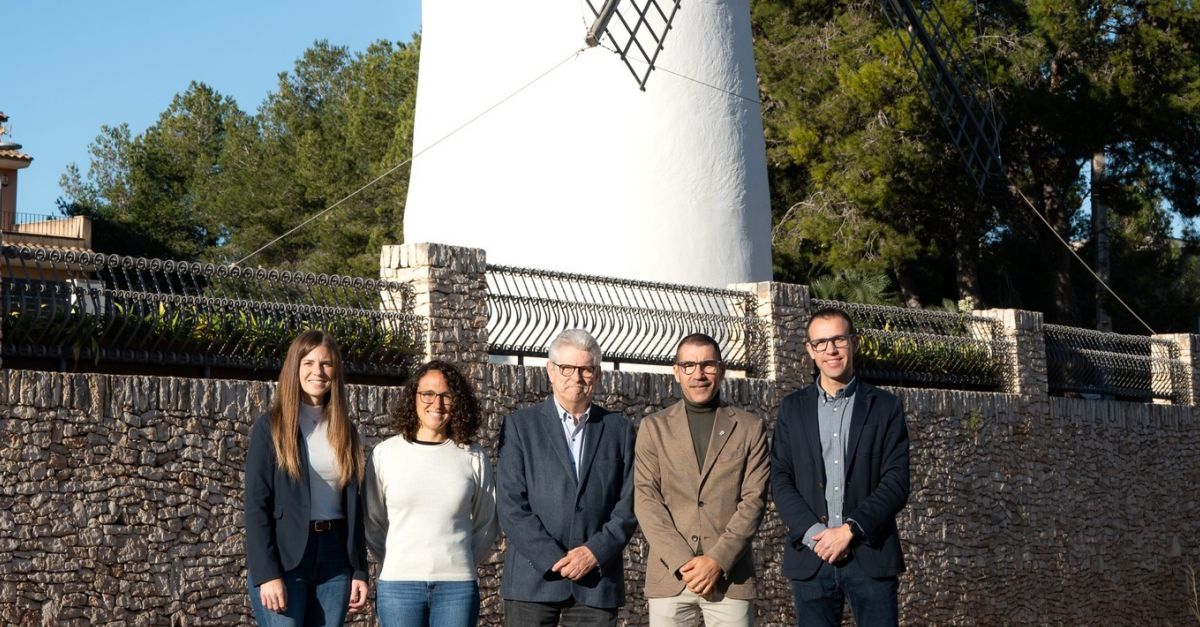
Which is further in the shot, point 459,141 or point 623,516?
point 459,141

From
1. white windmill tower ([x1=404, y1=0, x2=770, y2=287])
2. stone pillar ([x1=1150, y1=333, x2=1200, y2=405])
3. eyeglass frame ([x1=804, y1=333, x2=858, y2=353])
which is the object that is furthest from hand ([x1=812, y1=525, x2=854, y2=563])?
stone pillar ([x1=1150, y1=333, x2=1200, y2=405])

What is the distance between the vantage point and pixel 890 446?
6.34 meters

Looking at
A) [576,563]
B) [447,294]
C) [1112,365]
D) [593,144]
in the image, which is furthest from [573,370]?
[1112,365]

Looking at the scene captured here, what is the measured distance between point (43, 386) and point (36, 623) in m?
1.15

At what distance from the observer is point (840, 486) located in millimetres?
6258

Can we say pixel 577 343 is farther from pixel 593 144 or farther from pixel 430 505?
pixel 593 144

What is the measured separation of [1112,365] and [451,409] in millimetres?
12658

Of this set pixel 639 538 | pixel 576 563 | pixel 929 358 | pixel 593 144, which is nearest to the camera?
pixel 576 563

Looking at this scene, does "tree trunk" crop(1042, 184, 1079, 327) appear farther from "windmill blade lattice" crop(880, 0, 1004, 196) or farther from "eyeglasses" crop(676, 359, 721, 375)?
"eyeglasses" crop(676, 359, 721, 375)

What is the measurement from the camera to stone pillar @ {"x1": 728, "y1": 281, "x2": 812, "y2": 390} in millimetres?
12508

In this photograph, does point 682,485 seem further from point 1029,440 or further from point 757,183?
point 1029,440

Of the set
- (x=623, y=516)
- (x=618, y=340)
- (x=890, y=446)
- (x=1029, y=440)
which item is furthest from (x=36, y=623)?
(x=1029, y=440)

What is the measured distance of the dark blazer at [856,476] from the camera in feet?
20.2

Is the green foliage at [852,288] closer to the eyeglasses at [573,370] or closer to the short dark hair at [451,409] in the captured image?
the eyeglasses at [573,370]
